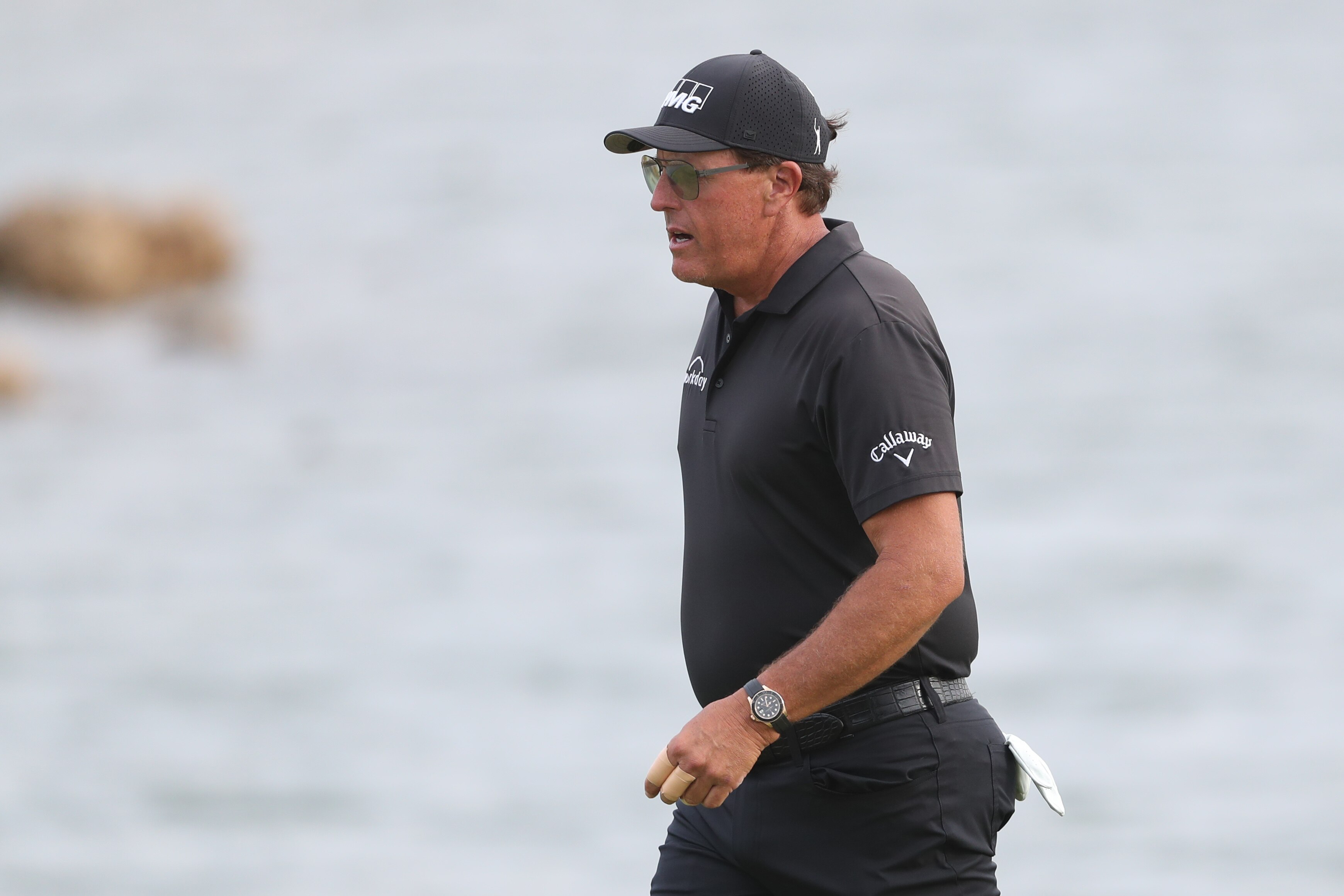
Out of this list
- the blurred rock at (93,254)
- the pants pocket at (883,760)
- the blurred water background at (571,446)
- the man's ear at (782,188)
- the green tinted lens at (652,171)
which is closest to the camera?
the pants pocket at (883,760)

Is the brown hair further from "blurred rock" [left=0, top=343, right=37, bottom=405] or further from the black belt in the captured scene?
"blurred rock" [left=0, top=343, right=37, bottom=405]

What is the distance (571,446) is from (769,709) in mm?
23285

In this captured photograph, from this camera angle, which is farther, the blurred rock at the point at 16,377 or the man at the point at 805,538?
the blurred rock at the point at 16,377

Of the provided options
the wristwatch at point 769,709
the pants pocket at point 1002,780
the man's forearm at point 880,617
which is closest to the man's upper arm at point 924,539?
the man's forearm at point 880,617

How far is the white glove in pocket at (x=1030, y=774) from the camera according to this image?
3465 mm

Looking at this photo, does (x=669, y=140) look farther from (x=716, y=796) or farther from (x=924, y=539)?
(x=716, y=796)

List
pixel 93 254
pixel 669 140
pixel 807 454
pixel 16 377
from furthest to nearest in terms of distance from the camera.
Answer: pixel 93 254 < pixel 16 377 < pixel 669 140 < pixel 807 454

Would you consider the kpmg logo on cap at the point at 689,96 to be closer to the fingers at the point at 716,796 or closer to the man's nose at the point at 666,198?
the man's nose at the point at 666,198

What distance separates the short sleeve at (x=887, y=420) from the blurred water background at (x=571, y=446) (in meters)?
11.0

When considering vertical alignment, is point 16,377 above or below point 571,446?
above

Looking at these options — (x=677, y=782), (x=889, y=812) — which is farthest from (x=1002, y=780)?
(x=677, y=782)

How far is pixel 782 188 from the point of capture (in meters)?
3.48

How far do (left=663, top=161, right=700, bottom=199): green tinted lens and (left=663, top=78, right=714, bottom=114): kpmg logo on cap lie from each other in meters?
0.10

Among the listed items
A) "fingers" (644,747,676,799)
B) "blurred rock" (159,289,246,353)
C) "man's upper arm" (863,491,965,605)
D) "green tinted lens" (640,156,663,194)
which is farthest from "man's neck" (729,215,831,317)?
"blurred rock" (159,289,246,353)
